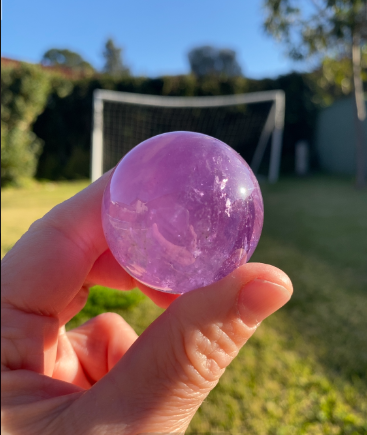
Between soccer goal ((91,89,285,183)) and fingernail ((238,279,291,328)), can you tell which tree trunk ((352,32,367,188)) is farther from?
fingernail ((238,279,291,328))

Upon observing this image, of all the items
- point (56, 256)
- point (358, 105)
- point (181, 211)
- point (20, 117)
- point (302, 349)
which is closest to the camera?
point (181, 211)

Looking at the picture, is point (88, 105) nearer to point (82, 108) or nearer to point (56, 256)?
point (82, 108)

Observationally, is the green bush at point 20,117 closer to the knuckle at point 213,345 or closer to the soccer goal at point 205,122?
the soccer goal at point 205,122

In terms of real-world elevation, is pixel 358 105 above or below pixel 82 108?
above

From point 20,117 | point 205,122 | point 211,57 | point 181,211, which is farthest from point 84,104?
point 211,57

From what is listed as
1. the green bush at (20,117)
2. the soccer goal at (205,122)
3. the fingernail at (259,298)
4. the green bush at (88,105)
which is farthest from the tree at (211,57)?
the fingernail at (259,298)

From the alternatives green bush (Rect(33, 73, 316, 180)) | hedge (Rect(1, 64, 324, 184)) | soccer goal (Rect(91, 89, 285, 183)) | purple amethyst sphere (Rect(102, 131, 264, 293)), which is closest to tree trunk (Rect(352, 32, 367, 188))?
soccer goal (Rect(91, 89, 285, 183))
